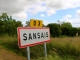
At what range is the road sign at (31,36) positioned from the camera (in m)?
4.63

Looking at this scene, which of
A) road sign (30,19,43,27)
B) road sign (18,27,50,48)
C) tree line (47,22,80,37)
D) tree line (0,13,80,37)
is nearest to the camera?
road sign (18,27,50,48)

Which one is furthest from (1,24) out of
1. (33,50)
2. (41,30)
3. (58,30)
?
(41,30)

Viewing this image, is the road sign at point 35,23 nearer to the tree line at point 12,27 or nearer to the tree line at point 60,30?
the tree line at point 12,27

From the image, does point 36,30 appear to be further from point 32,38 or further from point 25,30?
point 25,30

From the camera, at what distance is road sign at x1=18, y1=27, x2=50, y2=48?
4626 millimetres

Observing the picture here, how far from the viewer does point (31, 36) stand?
5.25 metres

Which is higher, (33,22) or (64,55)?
(33,22)

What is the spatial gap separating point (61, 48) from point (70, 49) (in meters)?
0.53

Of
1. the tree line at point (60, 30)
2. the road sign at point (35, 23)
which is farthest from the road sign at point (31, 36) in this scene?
the tree line at point (60, 30)

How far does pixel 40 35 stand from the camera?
6016 mm

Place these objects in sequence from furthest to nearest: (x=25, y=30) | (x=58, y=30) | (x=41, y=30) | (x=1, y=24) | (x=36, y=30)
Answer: (x=58, y=30), (x=1, y=24), (x=41, y=30), (x=36, y=30), (x=25, y=30)

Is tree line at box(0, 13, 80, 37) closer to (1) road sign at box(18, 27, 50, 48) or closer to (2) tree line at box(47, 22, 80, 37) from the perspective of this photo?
(2) tree line at box(47, 22, 80, 37)

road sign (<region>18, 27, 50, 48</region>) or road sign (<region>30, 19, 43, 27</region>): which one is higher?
road sign (<region>30, 19, 43, 27</region>)

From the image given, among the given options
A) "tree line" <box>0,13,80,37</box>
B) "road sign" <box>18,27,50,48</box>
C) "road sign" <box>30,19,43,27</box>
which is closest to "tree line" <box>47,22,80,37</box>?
"tree line" <box>0,13,80,37</box>
